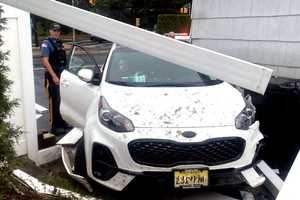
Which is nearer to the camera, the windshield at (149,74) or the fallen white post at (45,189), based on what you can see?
the fallen white post at (45,189)

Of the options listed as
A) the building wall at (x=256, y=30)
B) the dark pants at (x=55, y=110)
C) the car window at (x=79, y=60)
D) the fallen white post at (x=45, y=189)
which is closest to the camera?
the fallen white post at (x=45, y=189)

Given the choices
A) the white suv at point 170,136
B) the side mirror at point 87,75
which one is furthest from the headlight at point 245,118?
the side mirror at point 87,75

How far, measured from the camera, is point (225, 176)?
4.57 metres

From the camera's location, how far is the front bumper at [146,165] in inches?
177

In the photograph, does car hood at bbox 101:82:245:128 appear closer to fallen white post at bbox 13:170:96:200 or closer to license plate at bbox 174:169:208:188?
license plate at bbox 174:169:208:188

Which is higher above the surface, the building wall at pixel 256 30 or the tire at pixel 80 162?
the building wall at pixel 256 30

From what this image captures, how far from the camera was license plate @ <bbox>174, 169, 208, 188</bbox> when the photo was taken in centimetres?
444

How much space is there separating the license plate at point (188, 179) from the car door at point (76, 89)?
1.58 meters

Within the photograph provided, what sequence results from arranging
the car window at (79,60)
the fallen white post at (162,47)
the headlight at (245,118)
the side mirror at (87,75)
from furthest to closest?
the car window at (79,60), the side mirror at (87,75), the headlight at (245,118), the fallen white post at (162,47)

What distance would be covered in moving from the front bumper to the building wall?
2.53 ft

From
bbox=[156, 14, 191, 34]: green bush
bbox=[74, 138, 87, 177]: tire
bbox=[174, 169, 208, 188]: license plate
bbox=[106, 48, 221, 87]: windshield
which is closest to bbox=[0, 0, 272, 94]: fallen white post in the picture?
bbox=[174, 169, 208, 188]: license plate

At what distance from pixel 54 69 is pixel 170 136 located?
3.43 metres

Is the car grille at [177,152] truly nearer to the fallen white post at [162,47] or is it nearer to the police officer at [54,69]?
the fallen white post at [162,47]

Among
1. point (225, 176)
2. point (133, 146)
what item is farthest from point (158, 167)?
point (225, 176)
